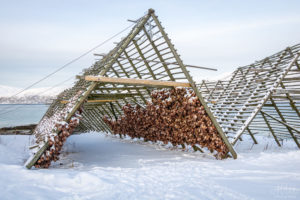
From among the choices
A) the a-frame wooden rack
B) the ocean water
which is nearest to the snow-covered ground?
the a-frame wooden rack

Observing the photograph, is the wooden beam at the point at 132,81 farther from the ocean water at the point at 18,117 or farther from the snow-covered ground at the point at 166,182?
the ocean water at the point at 18,117

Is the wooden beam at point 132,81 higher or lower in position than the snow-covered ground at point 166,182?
higher

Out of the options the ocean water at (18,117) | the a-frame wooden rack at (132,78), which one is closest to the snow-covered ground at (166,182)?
the a-frame wooden rack at (132,78)

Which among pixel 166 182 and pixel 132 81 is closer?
pixel 166 182

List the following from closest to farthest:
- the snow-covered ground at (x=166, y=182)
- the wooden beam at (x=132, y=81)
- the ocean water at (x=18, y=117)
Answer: the snow-covered ground at (x=166, y=182) < the wooden beam at (x=132, y=81) < the ocean water at (x=18, y=117)

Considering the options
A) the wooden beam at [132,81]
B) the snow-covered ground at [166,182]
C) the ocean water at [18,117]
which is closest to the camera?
the snow-covered ground at [166,182]

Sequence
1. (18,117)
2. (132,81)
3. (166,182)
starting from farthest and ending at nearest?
(18,117) < (132,81) < (166,182)

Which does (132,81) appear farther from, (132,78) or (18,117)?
(18,117)

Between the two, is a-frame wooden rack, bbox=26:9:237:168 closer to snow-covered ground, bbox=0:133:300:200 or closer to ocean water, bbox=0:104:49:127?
snow-covered ground, bbox=0:133:300:200

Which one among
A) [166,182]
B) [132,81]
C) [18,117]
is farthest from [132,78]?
[18,117]

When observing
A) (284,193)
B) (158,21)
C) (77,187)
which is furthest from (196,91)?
(77,187)

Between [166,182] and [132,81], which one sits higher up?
[132,81]

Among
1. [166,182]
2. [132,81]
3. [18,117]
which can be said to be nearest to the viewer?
[166,182]

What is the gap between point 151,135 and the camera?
7730 mm
